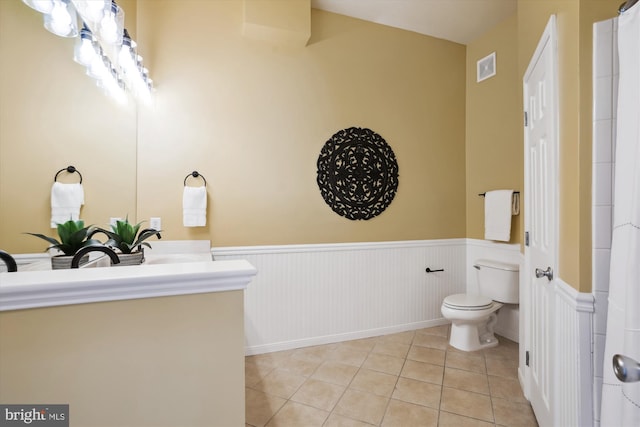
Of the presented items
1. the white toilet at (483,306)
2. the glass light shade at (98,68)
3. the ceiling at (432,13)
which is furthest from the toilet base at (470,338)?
the glass light shade at (98,68)

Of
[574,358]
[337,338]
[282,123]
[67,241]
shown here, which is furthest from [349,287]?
[67,241]

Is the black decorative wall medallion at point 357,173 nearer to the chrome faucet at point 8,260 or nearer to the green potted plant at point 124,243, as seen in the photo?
the green potted plant at point 124,243

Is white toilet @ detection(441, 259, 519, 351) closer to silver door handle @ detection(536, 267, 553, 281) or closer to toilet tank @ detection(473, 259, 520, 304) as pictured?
toilet tank @ detection(473, 259, 520, 304)

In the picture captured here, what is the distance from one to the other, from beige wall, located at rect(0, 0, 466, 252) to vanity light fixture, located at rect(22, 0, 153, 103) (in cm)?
14

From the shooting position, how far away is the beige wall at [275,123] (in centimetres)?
233

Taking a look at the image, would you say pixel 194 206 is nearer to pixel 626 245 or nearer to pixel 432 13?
pixel 626 245

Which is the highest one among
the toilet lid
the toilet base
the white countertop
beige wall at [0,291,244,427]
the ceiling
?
the ceiling

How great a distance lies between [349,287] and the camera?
2.87 metres

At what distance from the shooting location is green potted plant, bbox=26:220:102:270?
120cm

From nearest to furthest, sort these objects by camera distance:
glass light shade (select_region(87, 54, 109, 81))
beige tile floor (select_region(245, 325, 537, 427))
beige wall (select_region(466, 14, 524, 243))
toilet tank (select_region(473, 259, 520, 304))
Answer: glass light shade (select_region(87, 54, 109, 81)) → beige tile floor (select_region(245, 325, 537, 427)) → toilet tank (select_region(473, 259, 520, 304)) → beige wall (select_region(466, 14, 524, 243))

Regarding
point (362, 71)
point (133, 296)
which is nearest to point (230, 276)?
point (133, 296)

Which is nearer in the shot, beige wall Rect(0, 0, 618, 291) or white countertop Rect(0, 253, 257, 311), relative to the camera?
white countertop Rect(0, 253, 257, 311)

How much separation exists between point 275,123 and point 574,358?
91.1 inches

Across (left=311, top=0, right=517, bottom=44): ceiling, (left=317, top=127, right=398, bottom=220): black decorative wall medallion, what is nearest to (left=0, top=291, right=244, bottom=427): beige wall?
(left=317, top=127, right=398, bottom=220): black decorative wall medallion
